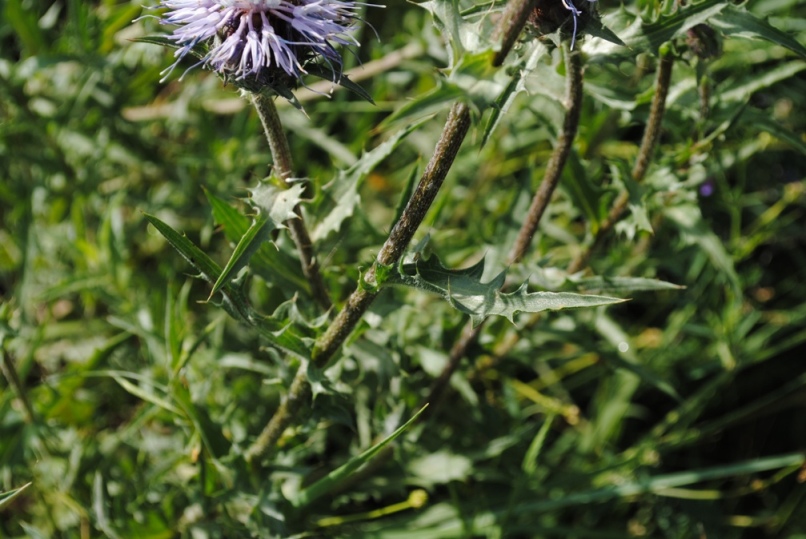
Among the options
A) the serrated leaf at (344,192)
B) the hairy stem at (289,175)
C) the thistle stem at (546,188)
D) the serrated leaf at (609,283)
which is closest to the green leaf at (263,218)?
the hairy stem at (289,175)

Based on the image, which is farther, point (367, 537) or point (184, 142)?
point (184, 142)

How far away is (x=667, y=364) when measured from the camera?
11.3 feet

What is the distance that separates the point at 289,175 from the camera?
6.59 ft

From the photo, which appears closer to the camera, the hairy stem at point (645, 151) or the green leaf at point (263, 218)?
the green leaf at point (263, 218)

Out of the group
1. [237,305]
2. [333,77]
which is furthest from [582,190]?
[237,305]

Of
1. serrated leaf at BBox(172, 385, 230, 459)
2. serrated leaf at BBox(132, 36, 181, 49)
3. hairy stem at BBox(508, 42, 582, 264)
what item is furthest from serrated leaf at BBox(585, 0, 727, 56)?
serrated leaf at BBox(172, 385, 230, 459)

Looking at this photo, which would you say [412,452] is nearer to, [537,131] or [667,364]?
[667,364]

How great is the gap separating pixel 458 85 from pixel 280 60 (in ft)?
1.69

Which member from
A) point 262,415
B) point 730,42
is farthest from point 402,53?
point 262,415

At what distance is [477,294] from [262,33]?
0.77m

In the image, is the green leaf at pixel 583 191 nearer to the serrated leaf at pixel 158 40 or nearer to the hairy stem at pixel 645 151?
the hairy stem at pixel 645 151

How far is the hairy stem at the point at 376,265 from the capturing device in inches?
66.2

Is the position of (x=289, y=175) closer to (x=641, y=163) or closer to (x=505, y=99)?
(x=505, y=99)

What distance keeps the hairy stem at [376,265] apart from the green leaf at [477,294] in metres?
0.07
